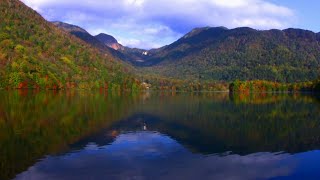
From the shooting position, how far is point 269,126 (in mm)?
53312

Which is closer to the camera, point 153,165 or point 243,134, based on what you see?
point 153,165

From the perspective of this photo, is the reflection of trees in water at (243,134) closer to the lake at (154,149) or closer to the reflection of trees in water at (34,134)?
the lake at (154,149)

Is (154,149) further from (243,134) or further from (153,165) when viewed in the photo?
(243,134)

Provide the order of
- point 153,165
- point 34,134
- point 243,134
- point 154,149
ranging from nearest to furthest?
point 153,165, point 154,149, point 34,134, point 243,134

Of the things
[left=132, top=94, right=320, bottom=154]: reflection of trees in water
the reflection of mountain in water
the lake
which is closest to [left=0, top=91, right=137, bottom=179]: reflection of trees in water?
the lake

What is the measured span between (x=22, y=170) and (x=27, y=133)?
1595 cm

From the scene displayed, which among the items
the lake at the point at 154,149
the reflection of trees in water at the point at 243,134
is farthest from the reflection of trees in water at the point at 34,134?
the reflection of trees in water at the point at 243,134

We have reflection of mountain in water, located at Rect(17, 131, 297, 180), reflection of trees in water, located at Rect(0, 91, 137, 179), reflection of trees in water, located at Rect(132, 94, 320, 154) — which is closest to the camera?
reflection of mountain in water, located at Rect(17, 131, 297, 180)

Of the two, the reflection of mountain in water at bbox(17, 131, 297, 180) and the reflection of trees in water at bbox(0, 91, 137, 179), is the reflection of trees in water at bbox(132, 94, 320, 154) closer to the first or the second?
the reflection of mountain in water at bbox(17, 131, 297, 180)

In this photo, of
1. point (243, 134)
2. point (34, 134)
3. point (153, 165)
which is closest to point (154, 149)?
point (153, 165)

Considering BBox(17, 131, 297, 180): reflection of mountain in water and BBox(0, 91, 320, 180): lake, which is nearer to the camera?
BBox(17, 131, 297, 180): reflection of mountain in water

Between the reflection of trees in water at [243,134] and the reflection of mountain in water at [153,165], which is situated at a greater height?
the reflection of mountain in water at [153,165]

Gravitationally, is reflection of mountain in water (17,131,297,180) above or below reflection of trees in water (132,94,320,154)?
above

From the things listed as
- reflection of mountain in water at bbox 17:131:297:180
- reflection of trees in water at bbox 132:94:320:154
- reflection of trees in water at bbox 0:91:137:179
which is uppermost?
reflection of trees in water at bbox 0:91:137:179
